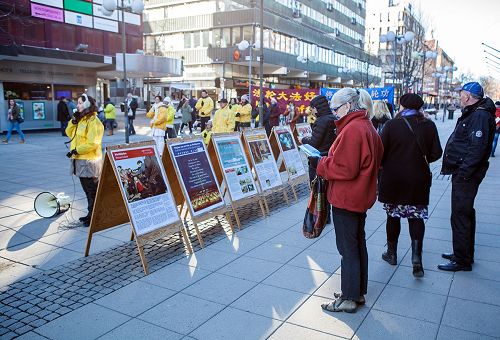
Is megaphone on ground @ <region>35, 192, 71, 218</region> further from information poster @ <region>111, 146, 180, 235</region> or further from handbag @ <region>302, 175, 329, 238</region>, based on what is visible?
handbag @ <region>302, 175, 329, 238</region>

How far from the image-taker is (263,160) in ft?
24.4

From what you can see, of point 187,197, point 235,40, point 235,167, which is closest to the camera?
point 187,197

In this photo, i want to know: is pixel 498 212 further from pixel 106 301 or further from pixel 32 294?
pixel 32 294

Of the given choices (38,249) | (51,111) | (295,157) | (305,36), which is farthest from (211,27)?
(38,249)

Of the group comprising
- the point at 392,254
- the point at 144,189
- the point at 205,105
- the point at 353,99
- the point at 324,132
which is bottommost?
the point at 392,254

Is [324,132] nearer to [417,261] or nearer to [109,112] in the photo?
[417,261]

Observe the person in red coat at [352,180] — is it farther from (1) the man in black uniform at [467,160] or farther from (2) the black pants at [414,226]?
(1) the man in black uniform at [467,160]

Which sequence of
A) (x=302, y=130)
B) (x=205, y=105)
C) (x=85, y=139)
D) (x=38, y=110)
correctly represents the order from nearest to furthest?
(x=85, y=139)
(x=302, y=130)
(x=205, y=105)
(x=38, y=110)

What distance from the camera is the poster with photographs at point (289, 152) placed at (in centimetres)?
827

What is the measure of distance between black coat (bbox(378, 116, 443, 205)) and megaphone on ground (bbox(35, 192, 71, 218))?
5005 millimetres

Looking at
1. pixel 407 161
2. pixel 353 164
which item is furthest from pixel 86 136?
pixel 407 161

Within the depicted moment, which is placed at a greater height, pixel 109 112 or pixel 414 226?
pixel 109 112

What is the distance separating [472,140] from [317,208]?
191 cm

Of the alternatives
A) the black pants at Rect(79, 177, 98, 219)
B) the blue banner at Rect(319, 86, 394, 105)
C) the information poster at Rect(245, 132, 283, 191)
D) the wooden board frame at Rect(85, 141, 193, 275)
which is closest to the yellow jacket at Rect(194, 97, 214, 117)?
the blue banner at Rect(319, 86, 394, 105)
